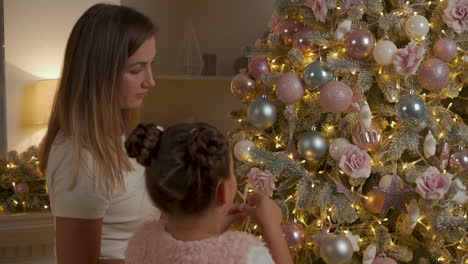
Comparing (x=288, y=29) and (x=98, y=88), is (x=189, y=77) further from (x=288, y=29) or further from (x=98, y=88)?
(x=98, y=88)

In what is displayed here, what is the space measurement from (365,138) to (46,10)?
88.0 inches

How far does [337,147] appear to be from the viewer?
1.87 metres

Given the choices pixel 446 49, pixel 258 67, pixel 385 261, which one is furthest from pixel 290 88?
pixel 385 261

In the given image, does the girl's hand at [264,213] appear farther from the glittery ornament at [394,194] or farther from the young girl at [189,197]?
the glittery ornament at [394,194]

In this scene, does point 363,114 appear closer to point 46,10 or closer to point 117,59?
point 117,59

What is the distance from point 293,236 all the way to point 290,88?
425 millimetres

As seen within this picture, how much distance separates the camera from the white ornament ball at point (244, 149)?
196cm

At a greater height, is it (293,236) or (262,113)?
(262,113)

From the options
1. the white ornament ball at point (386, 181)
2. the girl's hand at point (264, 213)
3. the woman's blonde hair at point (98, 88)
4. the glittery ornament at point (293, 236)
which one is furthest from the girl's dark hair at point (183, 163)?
the white ornament ball at point (386, 181)

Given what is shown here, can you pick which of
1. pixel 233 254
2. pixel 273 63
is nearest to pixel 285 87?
pixel 273 63

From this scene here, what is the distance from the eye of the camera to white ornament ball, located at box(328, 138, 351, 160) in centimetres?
186

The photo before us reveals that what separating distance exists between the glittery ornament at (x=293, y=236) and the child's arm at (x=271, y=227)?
0.43m

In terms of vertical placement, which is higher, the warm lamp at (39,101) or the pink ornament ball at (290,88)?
the pink ornament ball at (290,88)

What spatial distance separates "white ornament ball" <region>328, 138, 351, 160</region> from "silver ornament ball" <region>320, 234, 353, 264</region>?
0.23 m
